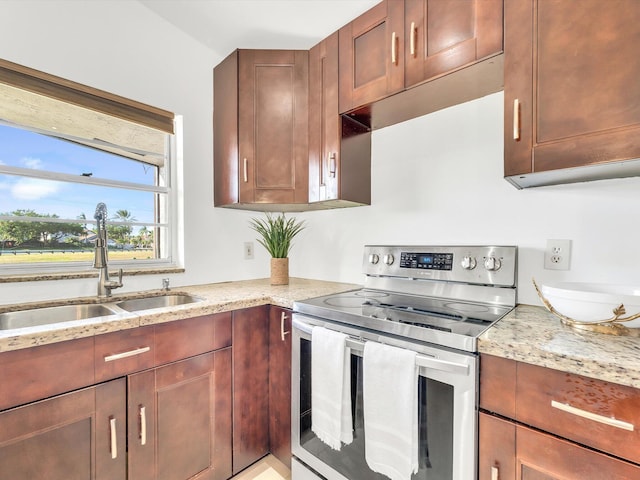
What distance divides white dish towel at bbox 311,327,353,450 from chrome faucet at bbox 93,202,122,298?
1045mm

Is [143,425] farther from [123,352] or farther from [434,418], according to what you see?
[434,418]

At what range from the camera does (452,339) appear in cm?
93

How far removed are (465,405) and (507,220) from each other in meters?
0.87

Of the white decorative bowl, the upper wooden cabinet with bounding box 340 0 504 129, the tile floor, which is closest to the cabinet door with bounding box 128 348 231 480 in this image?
the tile floor

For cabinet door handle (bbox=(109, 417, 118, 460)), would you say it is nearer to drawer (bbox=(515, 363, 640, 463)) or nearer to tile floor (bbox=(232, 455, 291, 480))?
tile floor (bbox=(232, 455, 291, 480))

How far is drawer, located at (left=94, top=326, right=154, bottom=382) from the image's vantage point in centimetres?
106

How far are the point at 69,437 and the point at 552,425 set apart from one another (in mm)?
1423

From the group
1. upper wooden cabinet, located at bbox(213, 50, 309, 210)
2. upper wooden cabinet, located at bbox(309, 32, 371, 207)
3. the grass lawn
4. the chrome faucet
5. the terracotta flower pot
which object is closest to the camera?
the grass lawn

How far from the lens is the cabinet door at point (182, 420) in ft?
3.79

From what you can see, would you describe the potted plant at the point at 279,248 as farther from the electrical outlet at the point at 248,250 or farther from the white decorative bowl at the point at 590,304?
the white decorative bowl at the point at 590,304

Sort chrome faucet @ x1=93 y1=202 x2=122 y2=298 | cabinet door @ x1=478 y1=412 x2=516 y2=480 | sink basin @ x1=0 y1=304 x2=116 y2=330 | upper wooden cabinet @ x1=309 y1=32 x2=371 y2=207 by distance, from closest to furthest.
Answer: cabinet door @ x1=478 y1=412 x2=516 y2=480 → sink basin @ x1=0 y1=304 x2=116 y2=330 → chrome faucet @ x1=93 y1=202 x2=122 y2=298 → upper wooden cabinet @ x1=309 y1=32 x2=371 y2=207

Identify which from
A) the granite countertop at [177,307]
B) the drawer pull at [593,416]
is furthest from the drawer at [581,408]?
the granite countertop at [177,307]

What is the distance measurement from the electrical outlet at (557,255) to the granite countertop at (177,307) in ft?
3.16

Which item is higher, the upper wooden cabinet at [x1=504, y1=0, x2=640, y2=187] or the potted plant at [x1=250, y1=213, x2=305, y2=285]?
the upper wooden cabinet at [x1=504, y1=0, x2=640, y2=187]
